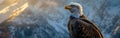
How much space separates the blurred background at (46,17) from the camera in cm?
898

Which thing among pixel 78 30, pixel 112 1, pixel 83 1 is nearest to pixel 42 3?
pixel 83 1

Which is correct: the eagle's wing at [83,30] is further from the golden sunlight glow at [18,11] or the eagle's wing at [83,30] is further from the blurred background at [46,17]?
the golden sunlight glow at [18,11]

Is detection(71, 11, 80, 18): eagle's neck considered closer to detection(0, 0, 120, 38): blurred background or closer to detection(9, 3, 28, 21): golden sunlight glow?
detection(0, 0, 120, 38): blurred background

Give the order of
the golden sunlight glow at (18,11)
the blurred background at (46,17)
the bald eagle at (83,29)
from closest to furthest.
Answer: the bald eagle at (83,29) → the blurred background at (46,17) → the golden sunlight glow at (18,11)

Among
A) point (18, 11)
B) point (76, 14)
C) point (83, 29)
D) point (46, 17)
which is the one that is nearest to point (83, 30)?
point (83, 29)

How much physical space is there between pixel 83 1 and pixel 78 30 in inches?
175

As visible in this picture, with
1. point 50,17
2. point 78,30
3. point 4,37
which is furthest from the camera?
point 50,17

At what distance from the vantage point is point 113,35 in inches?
353

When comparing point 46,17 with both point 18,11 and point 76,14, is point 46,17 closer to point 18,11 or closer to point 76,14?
point 18,11

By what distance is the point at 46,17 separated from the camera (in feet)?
30.5

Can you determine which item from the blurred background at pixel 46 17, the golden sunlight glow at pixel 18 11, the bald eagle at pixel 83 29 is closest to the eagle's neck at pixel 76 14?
the bald eagle at pixel 83 29

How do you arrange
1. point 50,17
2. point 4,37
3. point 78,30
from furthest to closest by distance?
point 50,17, point 4,37, point 78,30

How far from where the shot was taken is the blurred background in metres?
8.98

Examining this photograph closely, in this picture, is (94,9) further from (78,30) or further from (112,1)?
(78,30)
